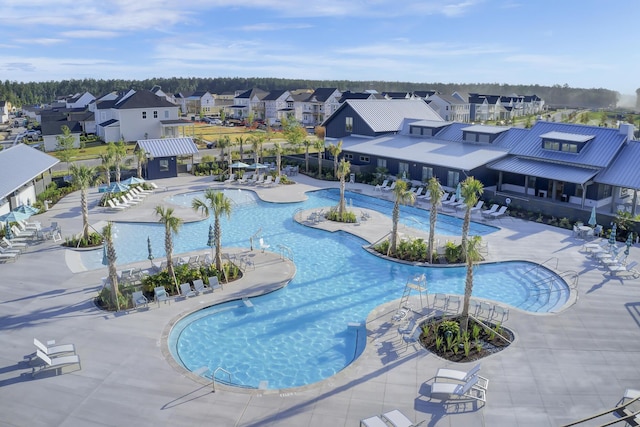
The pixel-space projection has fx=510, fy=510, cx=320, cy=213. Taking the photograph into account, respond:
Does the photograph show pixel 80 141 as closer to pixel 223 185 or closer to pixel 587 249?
pixel 223 185

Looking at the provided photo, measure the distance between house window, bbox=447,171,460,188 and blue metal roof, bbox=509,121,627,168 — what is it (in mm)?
4660

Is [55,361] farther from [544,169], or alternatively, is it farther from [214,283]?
[544,169]

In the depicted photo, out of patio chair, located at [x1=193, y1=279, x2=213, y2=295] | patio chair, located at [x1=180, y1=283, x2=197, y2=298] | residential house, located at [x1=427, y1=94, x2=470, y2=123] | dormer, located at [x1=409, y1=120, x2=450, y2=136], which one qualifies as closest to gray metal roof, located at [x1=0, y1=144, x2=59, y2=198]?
patio chair, located at [x1=180, y1=283, x2=197, y2=298]

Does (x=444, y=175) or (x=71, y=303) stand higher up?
(x=444, y=175)

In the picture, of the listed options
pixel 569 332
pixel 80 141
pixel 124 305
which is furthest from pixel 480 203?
pixel 80 141

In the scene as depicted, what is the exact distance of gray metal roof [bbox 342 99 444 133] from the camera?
5109cm

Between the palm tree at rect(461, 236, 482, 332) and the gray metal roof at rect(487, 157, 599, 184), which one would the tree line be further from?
the palm tree at rect(461, 236, 482, 332)

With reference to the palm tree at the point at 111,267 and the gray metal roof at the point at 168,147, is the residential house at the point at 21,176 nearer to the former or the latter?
the gray metal roof at the point at 168,147

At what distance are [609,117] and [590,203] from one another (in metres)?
93.3

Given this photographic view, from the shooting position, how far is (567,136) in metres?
36.9

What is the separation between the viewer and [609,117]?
369ft

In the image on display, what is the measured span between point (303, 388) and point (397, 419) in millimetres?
3181

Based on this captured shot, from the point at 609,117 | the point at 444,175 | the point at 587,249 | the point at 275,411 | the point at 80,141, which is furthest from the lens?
the point at 609,117

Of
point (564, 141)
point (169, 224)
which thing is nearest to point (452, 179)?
point (564, 141)
